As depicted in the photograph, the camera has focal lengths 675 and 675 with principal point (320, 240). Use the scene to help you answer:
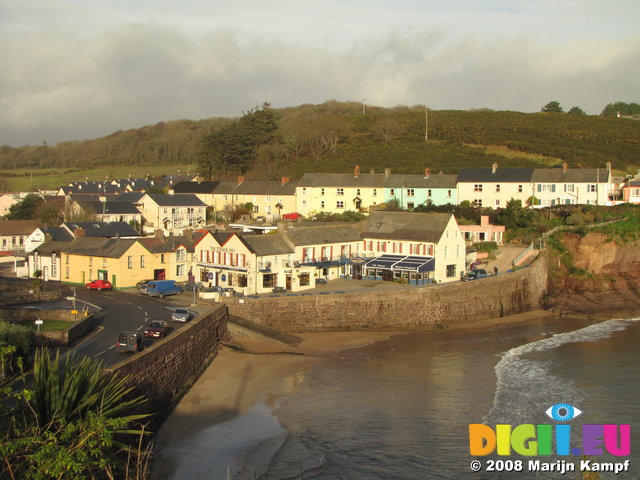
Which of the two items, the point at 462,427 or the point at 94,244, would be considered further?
the point at 94,244

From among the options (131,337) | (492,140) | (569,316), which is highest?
(492,140)

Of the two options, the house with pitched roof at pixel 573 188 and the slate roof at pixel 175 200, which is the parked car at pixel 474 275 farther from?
the slate roof at pixel 175 200

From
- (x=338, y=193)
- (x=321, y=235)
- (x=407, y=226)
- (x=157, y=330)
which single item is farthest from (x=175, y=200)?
(x=157, y=330)

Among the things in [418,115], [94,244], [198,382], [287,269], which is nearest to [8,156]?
[418,115]

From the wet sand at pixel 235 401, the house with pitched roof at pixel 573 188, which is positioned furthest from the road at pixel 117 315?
the house with pitched roof at pixel 573 188

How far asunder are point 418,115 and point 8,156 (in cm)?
10955

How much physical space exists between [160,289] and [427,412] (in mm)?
22667

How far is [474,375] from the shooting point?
97.0 feet

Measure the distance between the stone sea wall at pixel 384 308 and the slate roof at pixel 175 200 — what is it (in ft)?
116

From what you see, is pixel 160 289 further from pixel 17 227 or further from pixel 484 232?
pixel 17 227

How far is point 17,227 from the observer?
64000 mm

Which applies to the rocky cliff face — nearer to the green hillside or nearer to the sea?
the sea

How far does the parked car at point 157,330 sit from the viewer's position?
2938 centimetres

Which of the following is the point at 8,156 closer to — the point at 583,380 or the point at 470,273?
the point at 470,273
